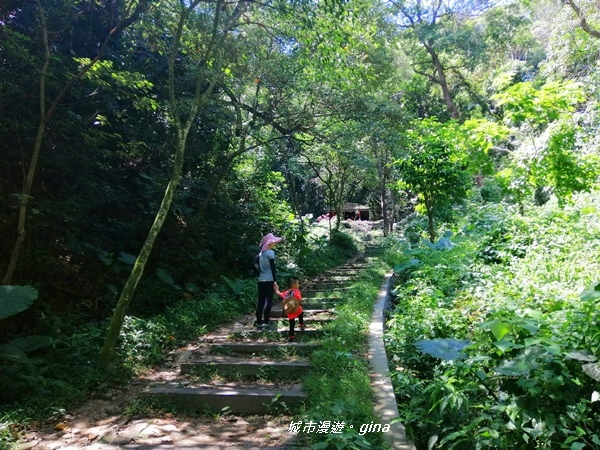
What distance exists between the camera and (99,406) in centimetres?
438

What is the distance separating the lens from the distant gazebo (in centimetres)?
3600

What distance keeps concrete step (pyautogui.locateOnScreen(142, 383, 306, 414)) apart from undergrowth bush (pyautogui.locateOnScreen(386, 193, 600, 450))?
1.12 metres

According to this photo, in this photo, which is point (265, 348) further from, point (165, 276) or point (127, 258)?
point (127, 258)

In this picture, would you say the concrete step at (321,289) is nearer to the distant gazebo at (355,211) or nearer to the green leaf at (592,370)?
the green leaf at (592,370)

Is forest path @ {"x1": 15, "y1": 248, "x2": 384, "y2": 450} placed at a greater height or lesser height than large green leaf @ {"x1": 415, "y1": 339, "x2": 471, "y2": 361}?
lesser

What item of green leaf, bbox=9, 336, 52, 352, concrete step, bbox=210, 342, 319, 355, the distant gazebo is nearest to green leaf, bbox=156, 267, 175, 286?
concrete step, bbox=210, 342, 319, 355

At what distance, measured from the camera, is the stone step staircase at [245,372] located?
412 cm

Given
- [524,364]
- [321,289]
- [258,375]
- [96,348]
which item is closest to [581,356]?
[524,364]

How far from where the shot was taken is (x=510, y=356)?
11.5 feet

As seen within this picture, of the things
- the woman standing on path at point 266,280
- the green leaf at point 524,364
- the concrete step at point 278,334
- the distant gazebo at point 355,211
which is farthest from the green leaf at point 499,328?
the distant gazebo at point 355,211

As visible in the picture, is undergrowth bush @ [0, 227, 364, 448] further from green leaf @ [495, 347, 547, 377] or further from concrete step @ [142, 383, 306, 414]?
green leaf @ [495, 347, 547, 377]

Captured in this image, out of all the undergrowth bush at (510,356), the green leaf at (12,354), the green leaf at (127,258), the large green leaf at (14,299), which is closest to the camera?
the undergrowth bush at (510,356)

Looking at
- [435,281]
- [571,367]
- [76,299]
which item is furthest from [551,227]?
[76,299]

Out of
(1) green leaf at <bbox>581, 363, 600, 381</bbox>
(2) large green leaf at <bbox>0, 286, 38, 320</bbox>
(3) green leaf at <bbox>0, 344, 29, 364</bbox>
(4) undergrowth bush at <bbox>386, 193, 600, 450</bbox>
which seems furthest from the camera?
(2) large green leaf at <bbox>0, 286, 38, 320</bbox>
